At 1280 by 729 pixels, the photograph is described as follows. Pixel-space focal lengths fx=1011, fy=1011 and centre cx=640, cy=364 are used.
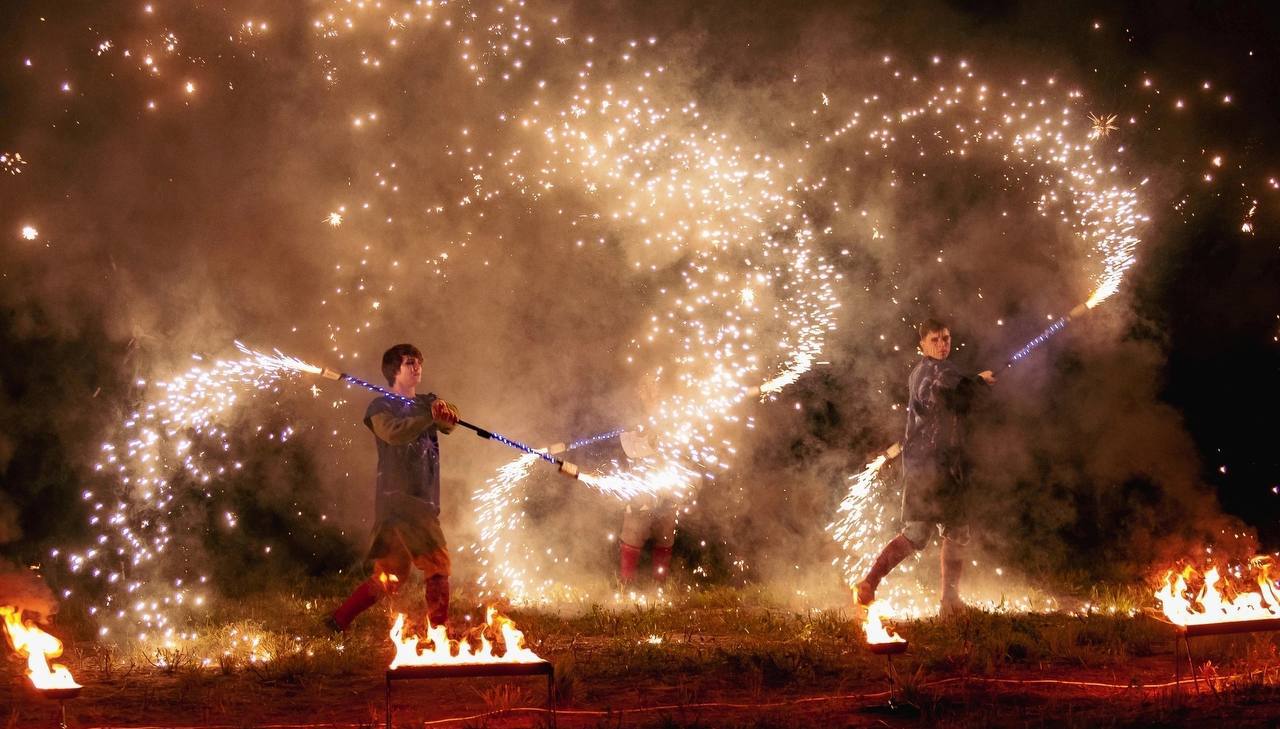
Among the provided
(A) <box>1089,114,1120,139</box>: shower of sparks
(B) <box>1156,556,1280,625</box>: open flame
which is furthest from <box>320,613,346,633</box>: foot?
(A) <box>1089,114,1120,139</box>: shower of sparks

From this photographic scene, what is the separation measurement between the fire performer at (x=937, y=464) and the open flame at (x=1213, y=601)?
1.76 meters

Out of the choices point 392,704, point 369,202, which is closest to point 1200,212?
point 369,202

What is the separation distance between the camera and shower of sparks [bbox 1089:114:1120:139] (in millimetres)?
8836

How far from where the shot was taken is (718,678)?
5.21m

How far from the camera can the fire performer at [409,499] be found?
562 centimetres

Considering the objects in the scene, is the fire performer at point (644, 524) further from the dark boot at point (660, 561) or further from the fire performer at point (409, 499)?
the fire performer at point (409, 499)

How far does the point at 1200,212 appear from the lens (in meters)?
9.34

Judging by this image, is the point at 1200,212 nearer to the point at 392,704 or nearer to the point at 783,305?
the point at 783,305

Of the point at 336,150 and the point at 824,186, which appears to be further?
the point at 824,186

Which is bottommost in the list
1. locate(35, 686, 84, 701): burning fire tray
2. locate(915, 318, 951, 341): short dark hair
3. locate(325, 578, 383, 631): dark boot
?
locate(35, 686, 84, 701): burning fire tray

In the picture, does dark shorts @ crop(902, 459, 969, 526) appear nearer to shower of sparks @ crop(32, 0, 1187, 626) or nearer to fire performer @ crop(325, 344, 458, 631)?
shower of sparks @ crop(32, 0, 1187, 626)

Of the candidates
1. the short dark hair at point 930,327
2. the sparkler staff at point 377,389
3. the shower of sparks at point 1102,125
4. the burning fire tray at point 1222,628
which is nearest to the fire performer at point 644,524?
the sparkler staff at point 377,389

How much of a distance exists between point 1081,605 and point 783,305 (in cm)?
360

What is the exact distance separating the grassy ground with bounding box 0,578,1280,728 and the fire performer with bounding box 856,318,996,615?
0.47 meters
